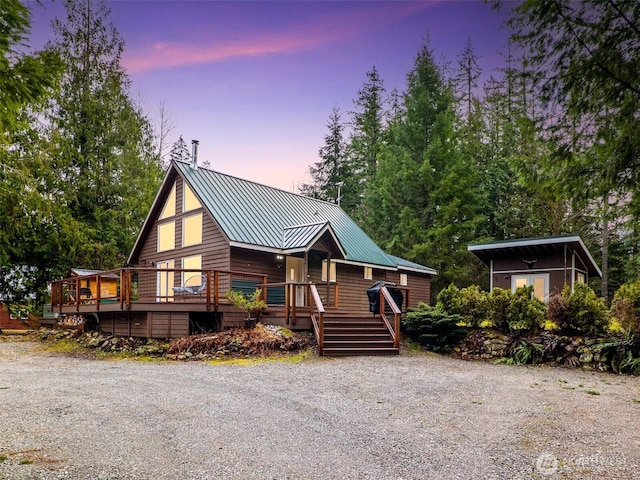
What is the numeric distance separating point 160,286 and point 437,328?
10.6 m

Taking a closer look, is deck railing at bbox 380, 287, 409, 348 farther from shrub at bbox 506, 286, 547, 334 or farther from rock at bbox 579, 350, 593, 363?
rock at bbox 579, 350, 593, 363

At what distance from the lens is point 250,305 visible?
12703mm

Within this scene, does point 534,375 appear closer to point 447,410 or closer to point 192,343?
point 447,410

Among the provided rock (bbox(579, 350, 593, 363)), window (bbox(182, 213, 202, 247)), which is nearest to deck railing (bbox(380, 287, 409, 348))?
rock (bbox(579, 350, 593, 363))

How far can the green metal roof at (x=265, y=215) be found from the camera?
15852mm

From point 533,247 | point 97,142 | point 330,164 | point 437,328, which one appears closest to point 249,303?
point 437,328

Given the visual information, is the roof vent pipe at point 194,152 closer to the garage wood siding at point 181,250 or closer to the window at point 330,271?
the garage wood siding at point 181,250

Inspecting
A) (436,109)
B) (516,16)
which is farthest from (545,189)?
(436,109)

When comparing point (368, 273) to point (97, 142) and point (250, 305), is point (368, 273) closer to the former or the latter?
point (250, 305)

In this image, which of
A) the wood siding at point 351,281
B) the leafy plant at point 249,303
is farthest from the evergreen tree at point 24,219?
the wood siding at point 351,281

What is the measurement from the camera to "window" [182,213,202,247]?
1659cm

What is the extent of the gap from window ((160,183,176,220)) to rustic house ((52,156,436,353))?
43mm

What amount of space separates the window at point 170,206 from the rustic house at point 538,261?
40.9 ft

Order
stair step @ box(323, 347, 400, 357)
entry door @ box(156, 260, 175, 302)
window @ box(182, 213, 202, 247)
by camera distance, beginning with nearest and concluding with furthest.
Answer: stair step @ box(323, 347, 400, 357) < window @ box(182, 213, 202, 247) < entry door @ box(156, 260, 175, 302)
